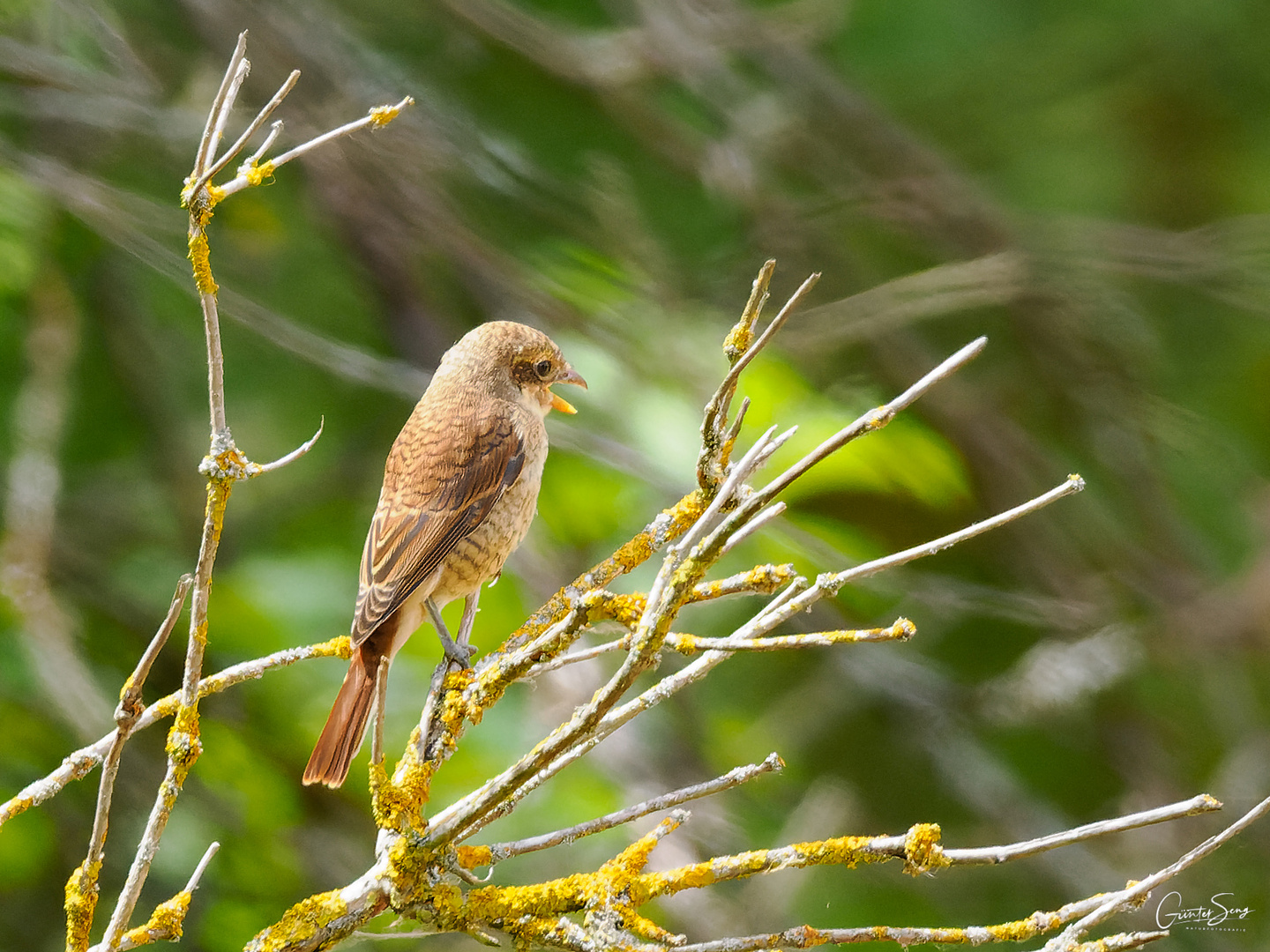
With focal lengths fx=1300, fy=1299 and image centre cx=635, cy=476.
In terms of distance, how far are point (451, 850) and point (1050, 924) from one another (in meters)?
0.81

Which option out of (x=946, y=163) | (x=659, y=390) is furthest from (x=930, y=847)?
(x=946, y=163)

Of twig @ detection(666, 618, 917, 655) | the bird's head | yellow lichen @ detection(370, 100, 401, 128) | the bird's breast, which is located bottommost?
twig @ detection(666, 618, 917, 655)

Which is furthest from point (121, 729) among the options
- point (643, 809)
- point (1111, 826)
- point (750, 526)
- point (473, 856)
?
point (1111, 826)

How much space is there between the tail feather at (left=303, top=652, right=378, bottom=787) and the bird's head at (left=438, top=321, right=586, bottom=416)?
2.64ft

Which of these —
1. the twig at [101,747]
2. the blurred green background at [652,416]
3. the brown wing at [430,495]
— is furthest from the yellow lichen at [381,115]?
the blurred green background at [652,416]

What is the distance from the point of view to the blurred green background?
161 inches

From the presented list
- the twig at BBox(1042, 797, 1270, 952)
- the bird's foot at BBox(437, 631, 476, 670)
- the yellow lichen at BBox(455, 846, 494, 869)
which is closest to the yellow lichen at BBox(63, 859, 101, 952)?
the yellow lichen at BBox(455, 846, 494, 869)

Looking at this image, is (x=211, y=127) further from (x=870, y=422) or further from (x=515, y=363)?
(x=515, y=363)

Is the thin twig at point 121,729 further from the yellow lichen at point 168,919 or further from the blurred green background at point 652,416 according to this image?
the blurred green background at point 652,416

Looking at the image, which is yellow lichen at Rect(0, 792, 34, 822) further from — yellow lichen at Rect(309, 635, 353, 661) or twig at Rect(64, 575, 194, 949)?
yellow lichen at Rect(309, 635, 353, 661)

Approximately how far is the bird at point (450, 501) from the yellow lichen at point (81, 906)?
2.72 feet

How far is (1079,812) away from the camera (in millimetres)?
5922

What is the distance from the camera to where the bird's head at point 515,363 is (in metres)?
3.14

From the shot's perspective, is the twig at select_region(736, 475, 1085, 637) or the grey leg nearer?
the twig at select_region(736, 475, 1085, 637)
